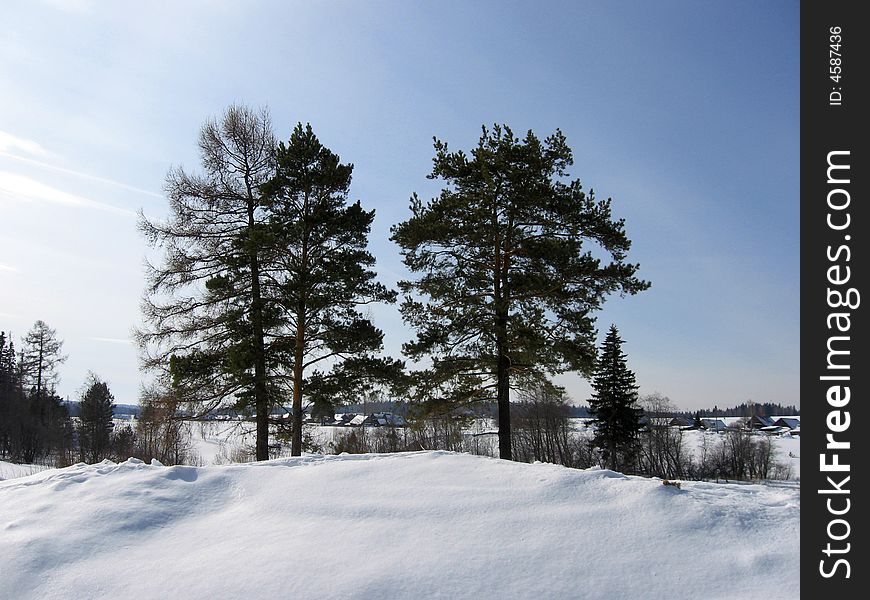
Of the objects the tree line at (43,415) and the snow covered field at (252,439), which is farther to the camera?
the tree line at (43,415)

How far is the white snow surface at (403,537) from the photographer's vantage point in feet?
11.7

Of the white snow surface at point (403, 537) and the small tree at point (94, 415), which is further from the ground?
the white snow surface at point (403, 537)

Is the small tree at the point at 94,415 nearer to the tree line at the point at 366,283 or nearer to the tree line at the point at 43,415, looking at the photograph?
the tree line at the point at 43,415

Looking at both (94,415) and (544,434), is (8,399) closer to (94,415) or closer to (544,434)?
(94,415)

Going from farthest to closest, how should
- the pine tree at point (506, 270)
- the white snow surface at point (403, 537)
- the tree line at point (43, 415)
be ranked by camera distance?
the tree line at point (43, 415) → the pine tree at point (506, 270) → the white snow surface at point (403, 537)

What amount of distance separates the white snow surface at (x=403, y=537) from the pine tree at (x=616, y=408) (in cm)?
2637

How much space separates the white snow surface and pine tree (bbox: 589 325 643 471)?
86.5ft

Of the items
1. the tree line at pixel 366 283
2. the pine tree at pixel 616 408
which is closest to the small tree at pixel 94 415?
the tree line at pixel 366 283

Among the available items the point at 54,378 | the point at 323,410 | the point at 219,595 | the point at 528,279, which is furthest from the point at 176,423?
the point at 54,378

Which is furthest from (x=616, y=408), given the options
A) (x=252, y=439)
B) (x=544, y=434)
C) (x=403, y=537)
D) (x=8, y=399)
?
(x=8, y=399)

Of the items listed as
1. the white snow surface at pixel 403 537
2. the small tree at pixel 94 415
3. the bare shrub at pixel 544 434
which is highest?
the white snow surface at pixel 403 537

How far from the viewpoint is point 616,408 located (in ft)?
104
